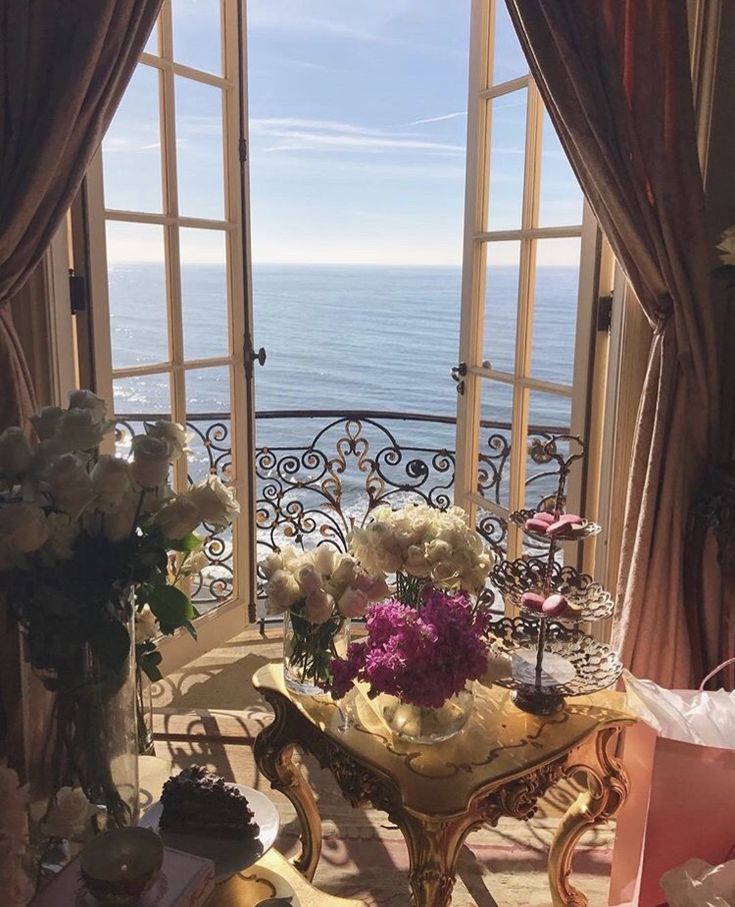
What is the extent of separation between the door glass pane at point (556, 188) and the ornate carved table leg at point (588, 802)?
1614 mm

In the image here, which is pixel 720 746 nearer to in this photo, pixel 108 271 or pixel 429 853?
pixel 429 853

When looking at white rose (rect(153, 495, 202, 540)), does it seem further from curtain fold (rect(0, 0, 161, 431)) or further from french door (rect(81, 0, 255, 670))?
french door (rect(81, 0, 255, 670))

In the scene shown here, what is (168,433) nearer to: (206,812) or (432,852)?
(206,812)

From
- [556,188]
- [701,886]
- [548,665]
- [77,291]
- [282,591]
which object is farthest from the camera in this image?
[556,188]

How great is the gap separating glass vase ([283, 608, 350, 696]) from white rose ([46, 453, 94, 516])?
0.65 m

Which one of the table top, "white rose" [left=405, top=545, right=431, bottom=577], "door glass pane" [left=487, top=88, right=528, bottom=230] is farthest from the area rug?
"door glass pane" [left=487, top=88, right=528, bottom=230]

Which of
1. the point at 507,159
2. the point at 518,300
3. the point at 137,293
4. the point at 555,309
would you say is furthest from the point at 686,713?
the point at 137,293

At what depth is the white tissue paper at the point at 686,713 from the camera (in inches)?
66.3

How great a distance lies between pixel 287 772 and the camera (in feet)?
6.26

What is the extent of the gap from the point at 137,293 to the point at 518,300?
1.31 meters

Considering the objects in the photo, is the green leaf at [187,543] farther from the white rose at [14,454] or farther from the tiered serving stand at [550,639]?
the tiered serving stand at [550,639]

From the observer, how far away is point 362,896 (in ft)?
6.73

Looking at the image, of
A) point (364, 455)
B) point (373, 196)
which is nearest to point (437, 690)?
point (364, 455)

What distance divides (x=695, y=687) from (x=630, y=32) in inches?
71.7
